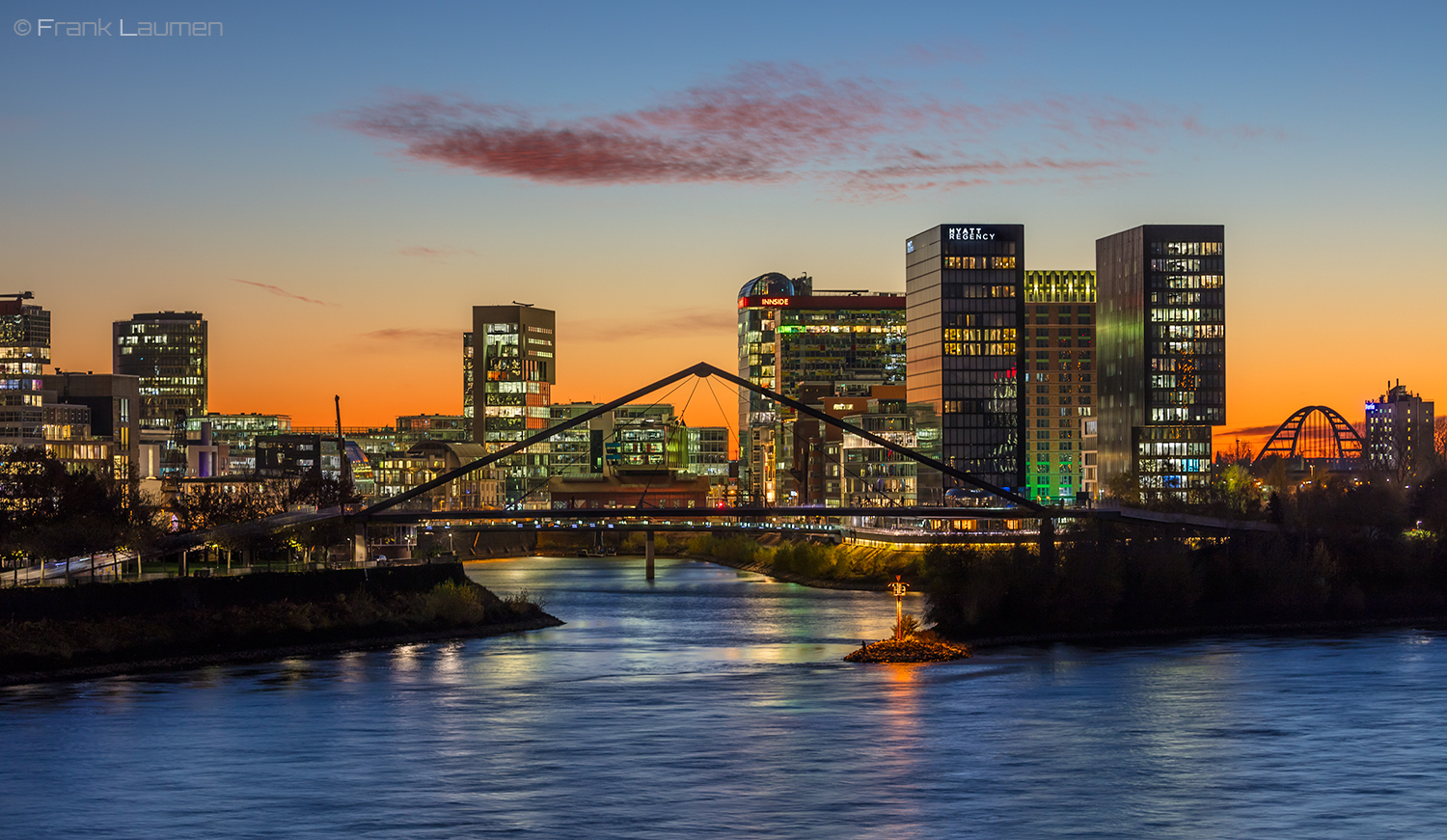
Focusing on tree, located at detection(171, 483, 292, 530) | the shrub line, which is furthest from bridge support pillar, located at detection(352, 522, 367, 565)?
the shrub line

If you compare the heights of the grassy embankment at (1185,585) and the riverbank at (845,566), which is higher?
the grassy embankment at (1185,585)

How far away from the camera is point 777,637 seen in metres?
103

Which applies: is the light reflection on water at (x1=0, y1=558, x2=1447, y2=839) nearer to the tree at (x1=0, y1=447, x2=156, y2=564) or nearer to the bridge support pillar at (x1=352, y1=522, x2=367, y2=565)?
the tree at (x1=0, y1=447, x2=156, y2=564)

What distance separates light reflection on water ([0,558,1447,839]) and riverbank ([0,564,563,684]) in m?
3.28

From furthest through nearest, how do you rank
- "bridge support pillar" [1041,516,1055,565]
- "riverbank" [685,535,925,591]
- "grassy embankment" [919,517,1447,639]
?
"riverbank" [685,535,925,591] → "bridge support pillar" [1041,516,1055,565] → "grassy embankment" [919,517,1447,639]

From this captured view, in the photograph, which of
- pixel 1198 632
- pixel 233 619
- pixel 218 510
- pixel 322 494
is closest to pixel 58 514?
pixel 218 510

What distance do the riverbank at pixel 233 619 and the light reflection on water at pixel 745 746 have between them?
3282 mm

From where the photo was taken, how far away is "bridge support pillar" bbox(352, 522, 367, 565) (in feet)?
413

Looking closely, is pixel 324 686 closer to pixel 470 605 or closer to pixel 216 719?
pixel 216 719

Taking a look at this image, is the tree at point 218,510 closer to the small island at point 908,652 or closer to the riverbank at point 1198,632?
the small island at point 908,652

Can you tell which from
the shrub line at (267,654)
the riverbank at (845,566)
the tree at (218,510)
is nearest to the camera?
the shrub line at (267,654)

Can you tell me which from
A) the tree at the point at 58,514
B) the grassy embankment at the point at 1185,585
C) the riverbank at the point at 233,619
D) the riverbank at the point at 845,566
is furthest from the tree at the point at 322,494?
the grassy embankment at the point at 1185,585

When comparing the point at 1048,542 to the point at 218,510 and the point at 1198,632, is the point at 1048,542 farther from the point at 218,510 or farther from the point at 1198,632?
the point at 218,510

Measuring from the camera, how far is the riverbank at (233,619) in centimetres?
7819
